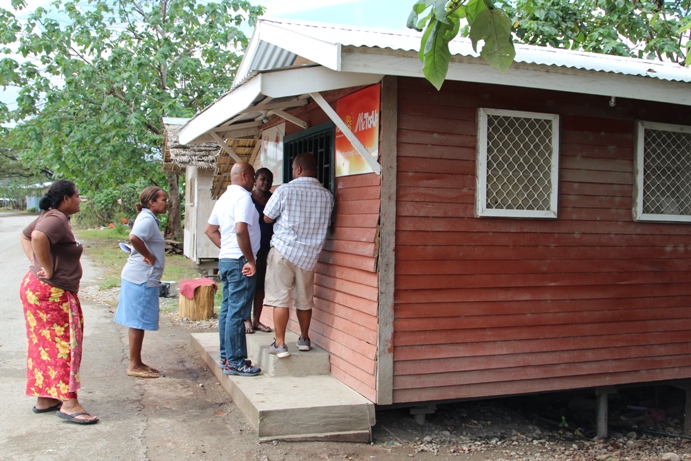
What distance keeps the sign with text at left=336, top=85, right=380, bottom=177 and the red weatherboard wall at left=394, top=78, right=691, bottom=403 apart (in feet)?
0.71

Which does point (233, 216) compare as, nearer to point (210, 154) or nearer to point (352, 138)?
point (352, 138)

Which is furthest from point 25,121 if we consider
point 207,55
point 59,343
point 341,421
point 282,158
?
point 341,421

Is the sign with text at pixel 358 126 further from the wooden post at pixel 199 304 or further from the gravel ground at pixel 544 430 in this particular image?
the wooden post at pixel 199 304

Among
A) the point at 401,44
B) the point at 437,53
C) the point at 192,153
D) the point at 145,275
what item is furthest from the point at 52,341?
the point at 192,153

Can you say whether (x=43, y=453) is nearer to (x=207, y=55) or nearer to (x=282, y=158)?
(x=282, y=158)

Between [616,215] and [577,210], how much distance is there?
45cm

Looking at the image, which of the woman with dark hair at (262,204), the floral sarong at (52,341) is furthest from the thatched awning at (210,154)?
the floral sarong at (52,341)

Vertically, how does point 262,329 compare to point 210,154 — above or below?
below

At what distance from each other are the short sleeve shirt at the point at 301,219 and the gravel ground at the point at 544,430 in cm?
157

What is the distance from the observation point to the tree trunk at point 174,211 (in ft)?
69.5

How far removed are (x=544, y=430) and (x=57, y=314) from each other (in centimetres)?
462

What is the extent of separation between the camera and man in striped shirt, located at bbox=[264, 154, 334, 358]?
18.5 ft

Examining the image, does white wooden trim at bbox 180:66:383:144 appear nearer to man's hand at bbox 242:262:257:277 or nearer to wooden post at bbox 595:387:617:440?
man's hand at bbox 242:262:257:277

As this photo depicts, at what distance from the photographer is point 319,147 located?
6.58 metres
